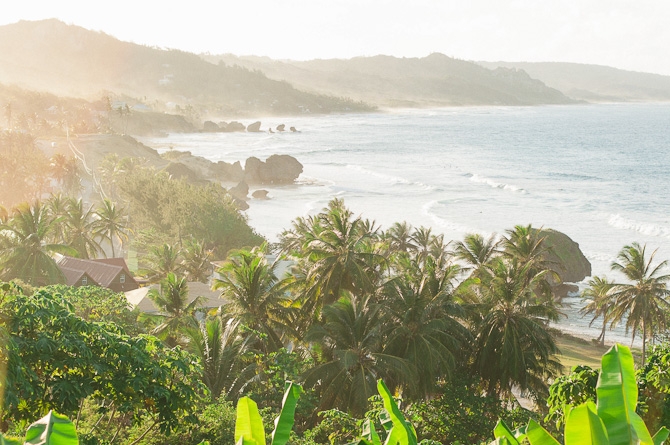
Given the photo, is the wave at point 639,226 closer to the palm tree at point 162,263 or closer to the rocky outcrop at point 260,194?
the rocky outcrop at point 260,194

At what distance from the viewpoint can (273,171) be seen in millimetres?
91125

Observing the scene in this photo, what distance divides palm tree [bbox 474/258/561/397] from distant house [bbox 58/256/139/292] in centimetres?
2178

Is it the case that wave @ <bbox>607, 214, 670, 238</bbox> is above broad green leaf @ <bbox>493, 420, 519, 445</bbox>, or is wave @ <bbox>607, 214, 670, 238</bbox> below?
below

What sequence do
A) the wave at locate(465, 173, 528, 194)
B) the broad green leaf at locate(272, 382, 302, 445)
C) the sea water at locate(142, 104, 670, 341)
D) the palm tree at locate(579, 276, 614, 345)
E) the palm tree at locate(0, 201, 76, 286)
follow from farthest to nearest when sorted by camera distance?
1. the wave at locate(465, 173, 528, 194)
2. the sea water at locate(142, 104, 670, 341)
3. the palm tree at locate(579, 276, 614, 345)
4. the palm tree at locate(0, 201, 76, 286)
5. the broad green leaf at locate(272, 382, 302, 445)

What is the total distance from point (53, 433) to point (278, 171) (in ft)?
286

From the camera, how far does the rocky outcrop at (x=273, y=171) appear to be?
91.2 metres

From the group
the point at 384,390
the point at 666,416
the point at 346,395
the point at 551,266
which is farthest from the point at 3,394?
the point at 551,266

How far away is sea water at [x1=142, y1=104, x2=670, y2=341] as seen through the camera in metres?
64.2

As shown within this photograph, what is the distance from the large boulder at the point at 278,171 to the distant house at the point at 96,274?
54.0 m

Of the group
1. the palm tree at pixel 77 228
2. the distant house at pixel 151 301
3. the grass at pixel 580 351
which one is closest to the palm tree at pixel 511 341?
the grass at pixel 580 351

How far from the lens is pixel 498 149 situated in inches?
5472

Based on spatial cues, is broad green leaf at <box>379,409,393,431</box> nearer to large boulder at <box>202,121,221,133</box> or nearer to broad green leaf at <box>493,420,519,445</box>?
broad green leaf at <box>493,420,519,445</box>

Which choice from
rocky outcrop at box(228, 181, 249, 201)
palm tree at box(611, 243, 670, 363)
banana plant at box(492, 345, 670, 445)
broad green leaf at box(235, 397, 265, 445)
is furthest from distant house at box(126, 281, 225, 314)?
rocky outcrop at box(228, 181, 249, 201)

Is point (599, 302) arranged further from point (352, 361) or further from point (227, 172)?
point (227, 172)
